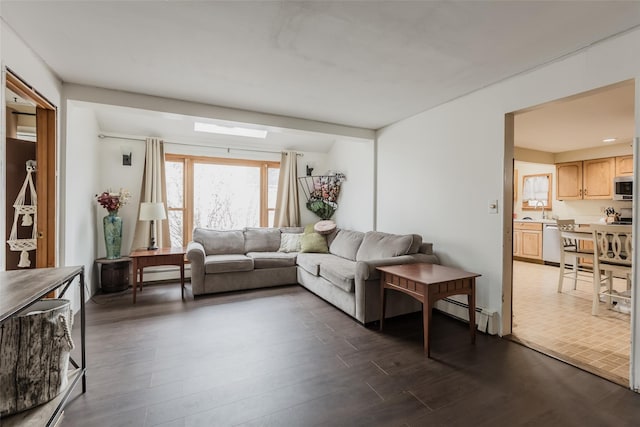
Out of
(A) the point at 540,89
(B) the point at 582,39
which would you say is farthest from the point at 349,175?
(B) the point at 582,39

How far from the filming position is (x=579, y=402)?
6.01 ft

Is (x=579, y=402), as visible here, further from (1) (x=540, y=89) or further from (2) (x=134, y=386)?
(2) (x=134, y=386)

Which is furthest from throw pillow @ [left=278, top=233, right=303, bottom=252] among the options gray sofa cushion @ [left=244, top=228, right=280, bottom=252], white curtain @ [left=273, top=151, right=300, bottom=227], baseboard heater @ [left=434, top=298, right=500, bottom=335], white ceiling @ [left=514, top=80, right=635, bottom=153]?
white ceiling @ [left=514, top=80, right=635, bottom=153]

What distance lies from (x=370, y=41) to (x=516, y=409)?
2.59 metres

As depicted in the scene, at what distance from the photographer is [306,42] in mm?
2164

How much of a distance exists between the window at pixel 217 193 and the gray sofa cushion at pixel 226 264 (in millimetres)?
1077

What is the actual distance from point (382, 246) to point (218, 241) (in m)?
2.55

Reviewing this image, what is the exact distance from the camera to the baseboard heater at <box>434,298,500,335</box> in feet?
9.26

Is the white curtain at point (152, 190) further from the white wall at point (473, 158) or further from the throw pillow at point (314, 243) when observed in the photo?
the white wall at point (473, 158)

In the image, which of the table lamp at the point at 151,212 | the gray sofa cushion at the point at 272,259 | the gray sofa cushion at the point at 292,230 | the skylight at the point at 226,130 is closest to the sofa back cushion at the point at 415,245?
the gray sofa cushion at the point at 272,259

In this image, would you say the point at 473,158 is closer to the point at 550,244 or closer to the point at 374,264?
the point at 374,264

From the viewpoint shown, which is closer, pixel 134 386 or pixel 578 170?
pixel 134 386

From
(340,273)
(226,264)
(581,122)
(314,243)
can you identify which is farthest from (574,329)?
(226,264)

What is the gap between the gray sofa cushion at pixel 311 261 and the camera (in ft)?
12.9
